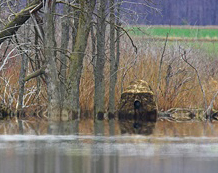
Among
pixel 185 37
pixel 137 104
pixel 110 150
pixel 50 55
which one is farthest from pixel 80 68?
pixel 185 37

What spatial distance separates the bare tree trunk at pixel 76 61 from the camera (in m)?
16.1

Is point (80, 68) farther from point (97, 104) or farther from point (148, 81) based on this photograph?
point (148, 81)

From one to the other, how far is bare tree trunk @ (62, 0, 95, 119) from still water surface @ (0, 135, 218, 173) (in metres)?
3.73

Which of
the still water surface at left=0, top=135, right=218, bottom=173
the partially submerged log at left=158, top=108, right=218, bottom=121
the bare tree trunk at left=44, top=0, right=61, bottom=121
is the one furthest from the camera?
the partially submerged log at left=158, top=108, right=218, bottom=121

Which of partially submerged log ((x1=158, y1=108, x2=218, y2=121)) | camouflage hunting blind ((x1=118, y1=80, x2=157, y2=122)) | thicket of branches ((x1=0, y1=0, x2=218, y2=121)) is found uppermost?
thicket of branches ((x1=0, y1=0, x2=218, y2=121))

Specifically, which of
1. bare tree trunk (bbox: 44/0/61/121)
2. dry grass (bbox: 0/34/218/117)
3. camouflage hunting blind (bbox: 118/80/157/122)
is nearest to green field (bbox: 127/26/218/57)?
dry grass (bbox: 0/34/218/117)

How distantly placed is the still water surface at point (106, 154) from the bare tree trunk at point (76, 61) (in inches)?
147

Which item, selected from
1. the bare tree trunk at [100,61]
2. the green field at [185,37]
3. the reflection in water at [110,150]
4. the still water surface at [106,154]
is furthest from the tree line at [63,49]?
the still water surface at [106,154]

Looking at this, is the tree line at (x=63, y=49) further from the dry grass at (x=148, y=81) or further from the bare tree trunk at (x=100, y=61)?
the dry grass at (x=148, y=81)

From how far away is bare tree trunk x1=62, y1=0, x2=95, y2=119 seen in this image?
1611cm

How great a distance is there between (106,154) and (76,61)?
21.1ft

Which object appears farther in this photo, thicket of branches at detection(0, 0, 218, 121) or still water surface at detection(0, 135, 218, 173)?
thicket of branches at detection(0, 0, 218, 121)

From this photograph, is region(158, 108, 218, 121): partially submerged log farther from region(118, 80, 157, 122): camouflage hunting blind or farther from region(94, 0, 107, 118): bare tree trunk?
region(94, 0, 107, 118): bare tree trunk

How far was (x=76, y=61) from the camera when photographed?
16.1 meters
